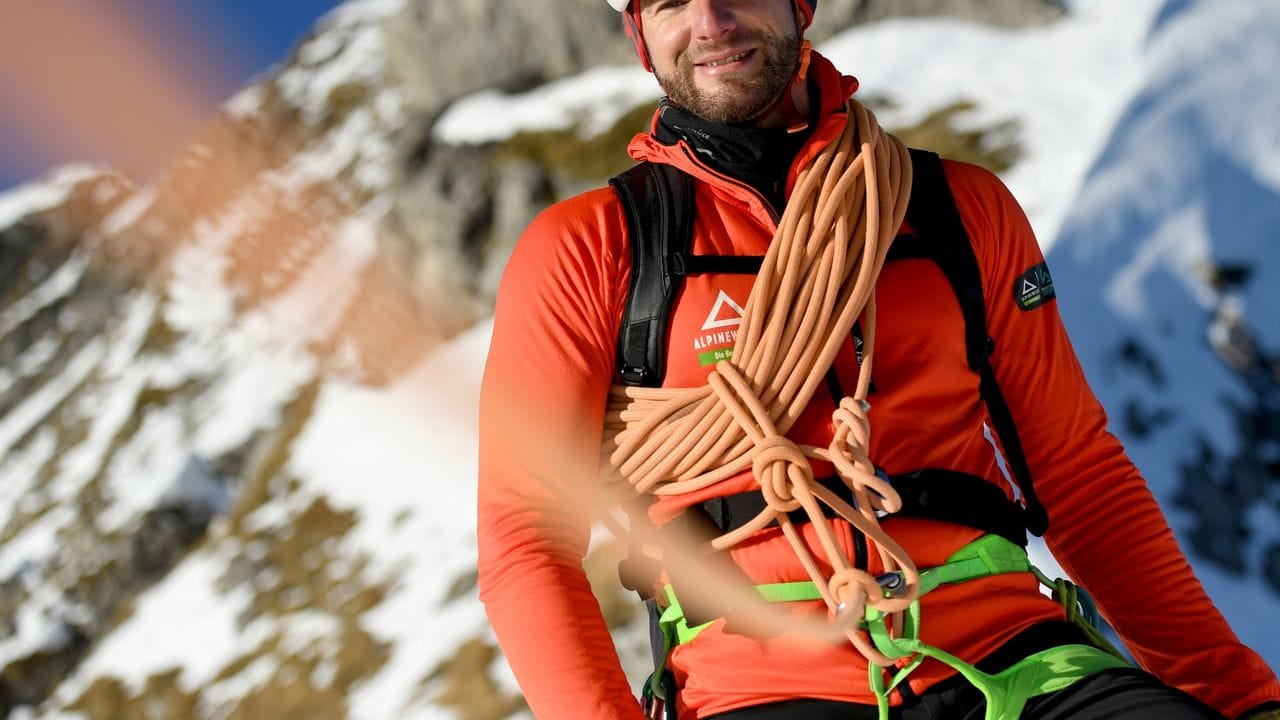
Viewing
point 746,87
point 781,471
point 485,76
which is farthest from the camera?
point 485,76

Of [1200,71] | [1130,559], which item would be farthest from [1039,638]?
[1200,71]

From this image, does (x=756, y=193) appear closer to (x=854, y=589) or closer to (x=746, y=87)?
(x=746, y=87)

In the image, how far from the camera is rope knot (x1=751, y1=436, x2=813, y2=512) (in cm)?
264

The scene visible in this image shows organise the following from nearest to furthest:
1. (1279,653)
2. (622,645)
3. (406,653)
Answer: (1279,653) < (622,645) < (406,653)

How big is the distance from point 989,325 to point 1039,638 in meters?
0.95

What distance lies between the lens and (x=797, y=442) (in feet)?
9.41

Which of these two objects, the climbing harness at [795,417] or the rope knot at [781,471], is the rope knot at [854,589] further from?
the rope knot at [781,471]

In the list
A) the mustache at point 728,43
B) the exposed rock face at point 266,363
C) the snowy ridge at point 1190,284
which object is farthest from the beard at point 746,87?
the exposed rock face at point 266,363

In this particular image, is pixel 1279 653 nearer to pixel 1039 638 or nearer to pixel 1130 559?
pixel 1130 559

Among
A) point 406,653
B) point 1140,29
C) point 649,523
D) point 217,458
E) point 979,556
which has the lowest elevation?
point 979,556

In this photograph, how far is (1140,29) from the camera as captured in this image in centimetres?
2458

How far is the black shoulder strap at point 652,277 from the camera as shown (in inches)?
113

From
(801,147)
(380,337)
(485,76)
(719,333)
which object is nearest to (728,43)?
(801,147)

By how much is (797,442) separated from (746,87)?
112 centimetres
